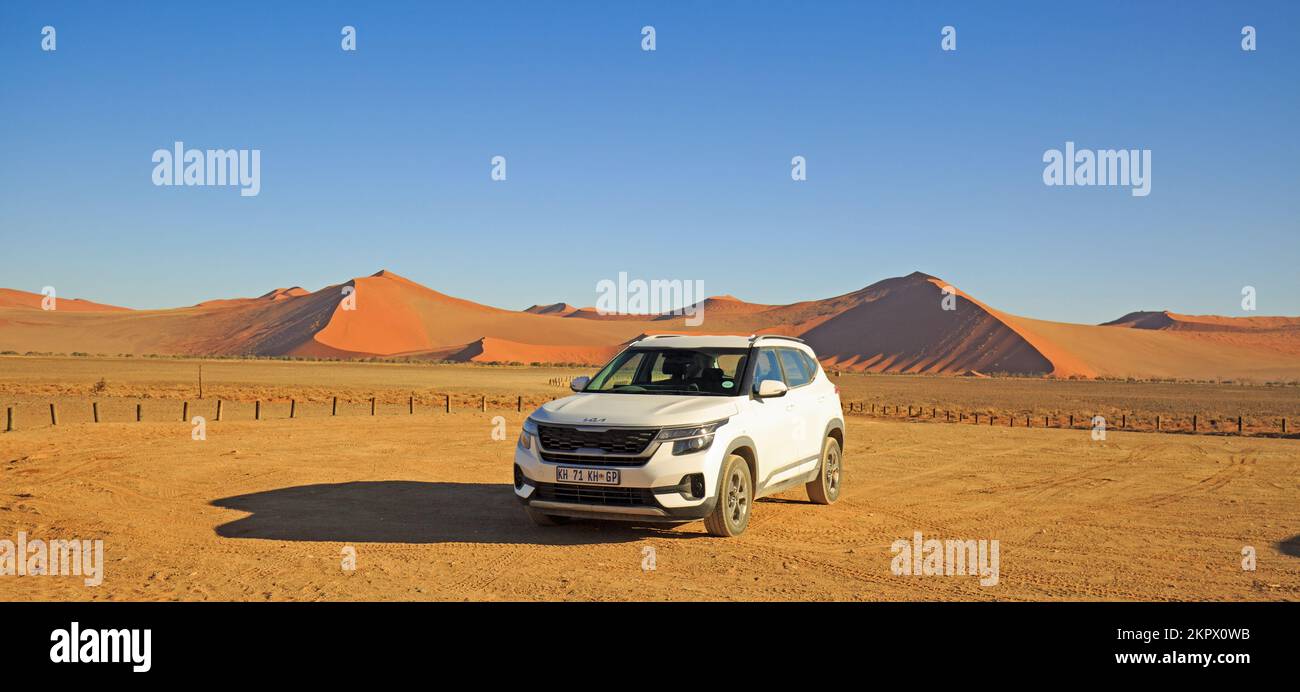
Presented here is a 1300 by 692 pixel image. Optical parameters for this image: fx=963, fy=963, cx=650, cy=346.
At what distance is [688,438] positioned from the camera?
889cm

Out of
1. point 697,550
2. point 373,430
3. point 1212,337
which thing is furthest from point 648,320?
point 697,550

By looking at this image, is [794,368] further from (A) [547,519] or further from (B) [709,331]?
(B) [709,331]

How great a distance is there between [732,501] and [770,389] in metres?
Answer: 1.20

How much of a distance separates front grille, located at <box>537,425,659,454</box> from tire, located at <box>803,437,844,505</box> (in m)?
3.52

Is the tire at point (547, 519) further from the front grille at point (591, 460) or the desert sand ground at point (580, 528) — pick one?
the front grille at point (591, 460)

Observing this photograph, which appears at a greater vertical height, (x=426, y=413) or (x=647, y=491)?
(x=647, y=491)

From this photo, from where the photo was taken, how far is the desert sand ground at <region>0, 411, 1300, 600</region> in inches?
292

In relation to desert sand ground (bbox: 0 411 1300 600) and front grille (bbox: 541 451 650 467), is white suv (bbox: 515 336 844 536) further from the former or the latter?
desert sand ground (bbox: 0 411 1300 600)

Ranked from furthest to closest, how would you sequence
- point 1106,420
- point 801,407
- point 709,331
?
point 709,331 → point 1106,420 → point 801,407

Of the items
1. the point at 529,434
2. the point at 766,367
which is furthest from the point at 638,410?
the point at 766,367

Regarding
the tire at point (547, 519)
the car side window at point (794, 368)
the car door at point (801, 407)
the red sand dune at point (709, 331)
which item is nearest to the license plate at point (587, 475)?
the tire at point (547, 519)

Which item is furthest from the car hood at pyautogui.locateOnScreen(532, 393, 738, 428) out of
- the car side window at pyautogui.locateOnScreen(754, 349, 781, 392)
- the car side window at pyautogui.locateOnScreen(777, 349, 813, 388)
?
the car side window at pyautogui.locateOnScreen(777, 349, 813, 388)

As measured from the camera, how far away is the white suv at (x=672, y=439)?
29.0 ft
